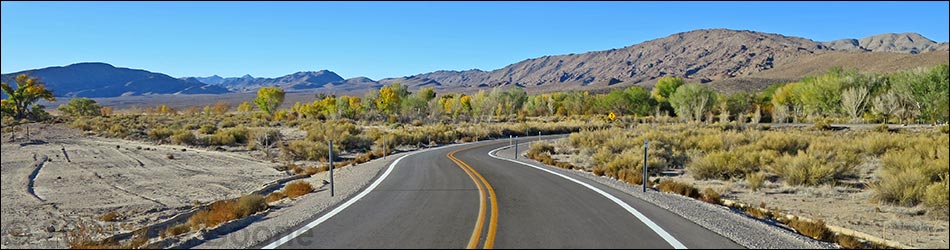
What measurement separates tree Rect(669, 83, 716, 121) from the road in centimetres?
5453

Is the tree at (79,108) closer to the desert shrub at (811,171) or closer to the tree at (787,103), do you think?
the desert shrub at (811,171)

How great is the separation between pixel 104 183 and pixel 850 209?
2535 cm

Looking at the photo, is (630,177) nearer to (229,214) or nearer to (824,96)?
(229,214)

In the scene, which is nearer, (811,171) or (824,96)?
(811,171)

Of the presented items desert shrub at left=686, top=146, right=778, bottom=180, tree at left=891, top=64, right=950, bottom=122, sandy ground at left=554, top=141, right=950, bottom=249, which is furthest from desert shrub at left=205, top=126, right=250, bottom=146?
tree at left=891, top=64, right=950, bottom=122

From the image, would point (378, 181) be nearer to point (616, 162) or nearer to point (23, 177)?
point (616, 162)

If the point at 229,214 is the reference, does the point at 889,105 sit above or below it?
above

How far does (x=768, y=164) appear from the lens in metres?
20.3

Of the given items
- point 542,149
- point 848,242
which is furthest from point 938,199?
point 542,149

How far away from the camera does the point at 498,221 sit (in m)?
8.66

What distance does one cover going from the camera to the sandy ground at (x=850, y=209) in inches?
421

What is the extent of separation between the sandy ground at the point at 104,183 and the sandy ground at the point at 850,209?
1632 cm

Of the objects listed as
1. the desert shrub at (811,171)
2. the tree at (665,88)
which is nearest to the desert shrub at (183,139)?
the desert shrub at (811,171)

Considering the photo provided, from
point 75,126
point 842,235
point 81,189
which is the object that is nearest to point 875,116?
point 842,235
